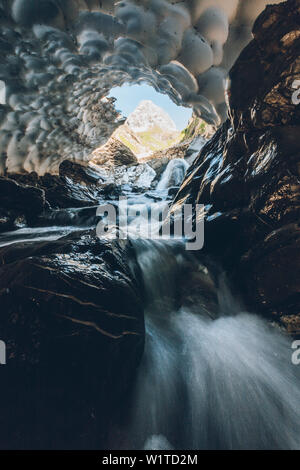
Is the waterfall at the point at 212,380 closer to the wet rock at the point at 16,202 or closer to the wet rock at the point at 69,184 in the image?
the wet rock at the point at 16,202

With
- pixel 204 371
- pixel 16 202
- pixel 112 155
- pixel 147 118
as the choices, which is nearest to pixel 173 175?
pixel 112 155

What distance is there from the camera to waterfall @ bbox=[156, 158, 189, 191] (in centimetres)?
1151

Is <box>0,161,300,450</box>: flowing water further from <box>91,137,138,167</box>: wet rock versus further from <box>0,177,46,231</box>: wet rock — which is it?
<box>91,137,138,167</box>: wet rock

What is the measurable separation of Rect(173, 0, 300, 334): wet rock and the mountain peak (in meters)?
55.4

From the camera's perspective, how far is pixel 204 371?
7.98ft

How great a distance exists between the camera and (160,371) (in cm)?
236

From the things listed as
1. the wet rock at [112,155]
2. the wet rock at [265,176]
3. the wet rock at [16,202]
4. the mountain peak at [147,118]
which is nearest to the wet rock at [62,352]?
the wet rock at [265,176]

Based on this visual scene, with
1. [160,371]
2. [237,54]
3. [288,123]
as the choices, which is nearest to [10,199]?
[160,371]

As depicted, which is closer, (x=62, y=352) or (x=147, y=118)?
(x=62, y=352)

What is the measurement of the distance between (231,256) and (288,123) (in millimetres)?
2038

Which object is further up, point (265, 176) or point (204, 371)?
point (265, 176)

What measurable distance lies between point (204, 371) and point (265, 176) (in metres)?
2.63

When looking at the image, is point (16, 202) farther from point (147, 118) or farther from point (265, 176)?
point (147, 118)
